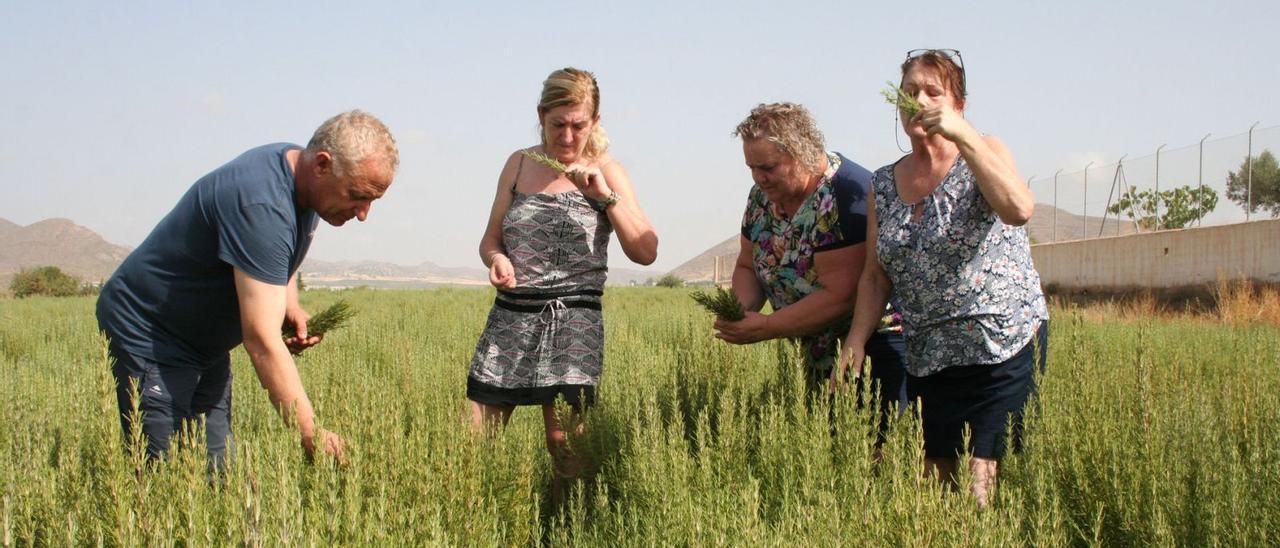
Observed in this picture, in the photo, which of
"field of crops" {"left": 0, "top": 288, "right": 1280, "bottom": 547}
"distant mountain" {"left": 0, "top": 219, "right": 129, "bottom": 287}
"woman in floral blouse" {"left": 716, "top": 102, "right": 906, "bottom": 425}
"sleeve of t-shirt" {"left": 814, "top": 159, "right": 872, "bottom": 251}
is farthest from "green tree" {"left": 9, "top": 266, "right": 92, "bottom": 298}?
"distant mountain" {"left": 0, "top": 219, "right": 129, "bottom": 287}

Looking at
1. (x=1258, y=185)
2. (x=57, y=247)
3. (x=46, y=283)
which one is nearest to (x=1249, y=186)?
(x=1258, y=185)

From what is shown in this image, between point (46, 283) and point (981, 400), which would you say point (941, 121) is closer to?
point (981, 400)

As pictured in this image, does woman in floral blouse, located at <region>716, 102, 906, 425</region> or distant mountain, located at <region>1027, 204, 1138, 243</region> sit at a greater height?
distant mountain, located at <region>1027, 204, 1138, 243</region>

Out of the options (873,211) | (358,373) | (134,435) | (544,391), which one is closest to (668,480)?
(544,391)

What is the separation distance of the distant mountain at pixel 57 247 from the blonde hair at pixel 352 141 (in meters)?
140

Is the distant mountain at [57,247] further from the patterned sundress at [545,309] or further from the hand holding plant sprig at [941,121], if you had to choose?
the hand holding plant sprig at [941,121]

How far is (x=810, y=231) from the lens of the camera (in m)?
3.14

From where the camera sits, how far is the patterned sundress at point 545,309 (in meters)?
3.35

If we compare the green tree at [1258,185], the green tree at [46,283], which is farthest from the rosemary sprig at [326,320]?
the green tree at [46,283]

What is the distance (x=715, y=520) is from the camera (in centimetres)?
230

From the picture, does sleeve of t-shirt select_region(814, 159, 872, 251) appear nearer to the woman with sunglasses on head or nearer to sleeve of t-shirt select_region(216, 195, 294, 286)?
the woman with sunglasses on head

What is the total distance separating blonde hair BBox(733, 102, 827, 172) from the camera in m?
3.03

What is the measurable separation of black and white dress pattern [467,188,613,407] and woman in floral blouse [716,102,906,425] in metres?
0.55

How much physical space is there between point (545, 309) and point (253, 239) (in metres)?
1.23
